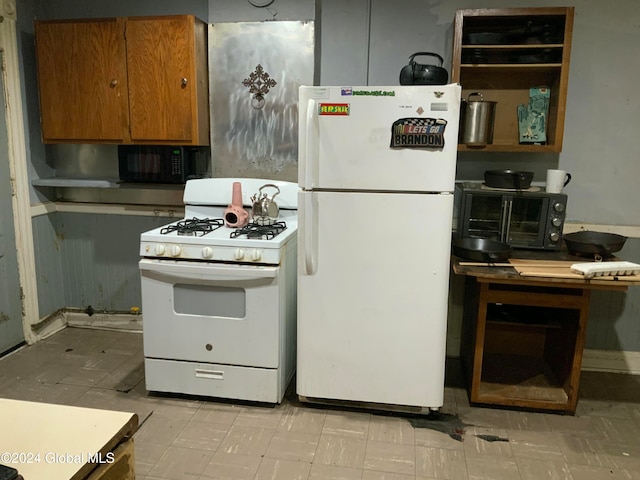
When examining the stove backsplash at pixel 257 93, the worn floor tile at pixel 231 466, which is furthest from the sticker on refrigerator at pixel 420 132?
the worn floor tile at pixel 231 466

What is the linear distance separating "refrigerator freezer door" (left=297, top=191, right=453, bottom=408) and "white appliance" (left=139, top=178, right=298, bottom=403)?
0.16 m

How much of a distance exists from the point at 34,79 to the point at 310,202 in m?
2.29

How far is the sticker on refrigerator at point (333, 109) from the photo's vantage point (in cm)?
239

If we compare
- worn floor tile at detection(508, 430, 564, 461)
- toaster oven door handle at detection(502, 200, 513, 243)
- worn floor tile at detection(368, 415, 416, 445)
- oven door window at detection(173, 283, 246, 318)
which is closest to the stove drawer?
oven door window at detection(173, 283, 246, 318)

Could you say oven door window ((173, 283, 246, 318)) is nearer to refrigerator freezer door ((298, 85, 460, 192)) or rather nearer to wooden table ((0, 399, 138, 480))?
refrigerator freezer door ((298, 85, 460, 192))

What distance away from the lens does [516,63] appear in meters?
2.87

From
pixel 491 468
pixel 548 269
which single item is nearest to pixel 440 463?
pixel 491 468

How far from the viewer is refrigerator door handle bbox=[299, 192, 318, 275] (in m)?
2.46

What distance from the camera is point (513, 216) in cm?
284

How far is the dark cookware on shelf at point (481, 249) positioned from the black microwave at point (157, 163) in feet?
5.74

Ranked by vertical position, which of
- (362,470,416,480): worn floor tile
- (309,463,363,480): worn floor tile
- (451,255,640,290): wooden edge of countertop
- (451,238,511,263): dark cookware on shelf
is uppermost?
(451,238,511,263): dark cookware on shelf

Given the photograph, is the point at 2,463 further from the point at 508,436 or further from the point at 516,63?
the point at 516,63

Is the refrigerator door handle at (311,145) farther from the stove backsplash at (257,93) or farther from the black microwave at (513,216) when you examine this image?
the black microwave at (513,216)

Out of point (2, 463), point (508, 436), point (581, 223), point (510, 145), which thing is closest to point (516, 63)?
point (510, 145)
